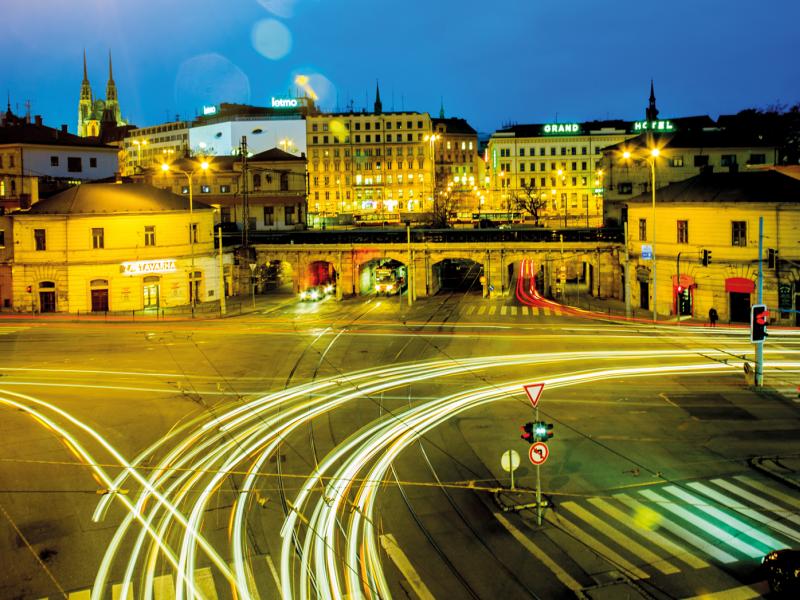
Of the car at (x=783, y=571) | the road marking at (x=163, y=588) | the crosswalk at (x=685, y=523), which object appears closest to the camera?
the car at (x=783, y=571)

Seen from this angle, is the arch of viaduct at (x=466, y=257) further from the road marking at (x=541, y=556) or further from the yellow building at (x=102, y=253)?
the road marking at (x=541, y=556)

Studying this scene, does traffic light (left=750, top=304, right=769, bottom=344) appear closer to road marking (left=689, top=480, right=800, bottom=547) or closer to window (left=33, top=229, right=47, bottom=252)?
road marking (left=689, top=480, right=800, bottom=547)

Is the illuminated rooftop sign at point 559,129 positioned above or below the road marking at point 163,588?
above

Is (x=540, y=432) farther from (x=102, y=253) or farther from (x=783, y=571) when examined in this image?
(x=102, y=253)

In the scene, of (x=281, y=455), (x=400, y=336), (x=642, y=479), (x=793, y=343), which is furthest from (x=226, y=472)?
(x=793, y=343)

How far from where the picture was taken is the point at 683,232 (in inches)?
2057

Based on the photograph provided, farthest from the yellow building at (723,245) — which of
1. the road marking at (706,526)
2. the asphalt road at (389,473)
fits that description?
the road marking at (706,526)

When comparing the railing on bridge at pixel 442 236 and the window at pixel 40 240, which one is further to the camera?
the railing on bridge at pixel 442 236

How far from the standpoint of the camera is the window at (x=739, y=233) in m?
48.0

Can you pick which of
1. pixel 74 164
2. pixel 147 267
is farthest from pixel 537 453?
pixel 74 164

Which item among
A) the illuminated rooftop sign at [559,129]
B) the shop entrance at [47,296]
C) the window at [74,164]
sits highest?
the illuminated rooftop sign at [559,129]

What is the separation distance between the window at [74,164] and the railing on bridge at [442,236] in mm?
21551

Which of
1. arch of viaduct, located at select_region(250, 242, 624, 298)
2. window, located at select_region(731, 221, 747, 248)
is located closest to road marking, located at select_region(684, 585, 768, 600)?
window, located at select_region(731, 221, 747, 248)

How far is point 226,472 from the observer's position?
21.6m
